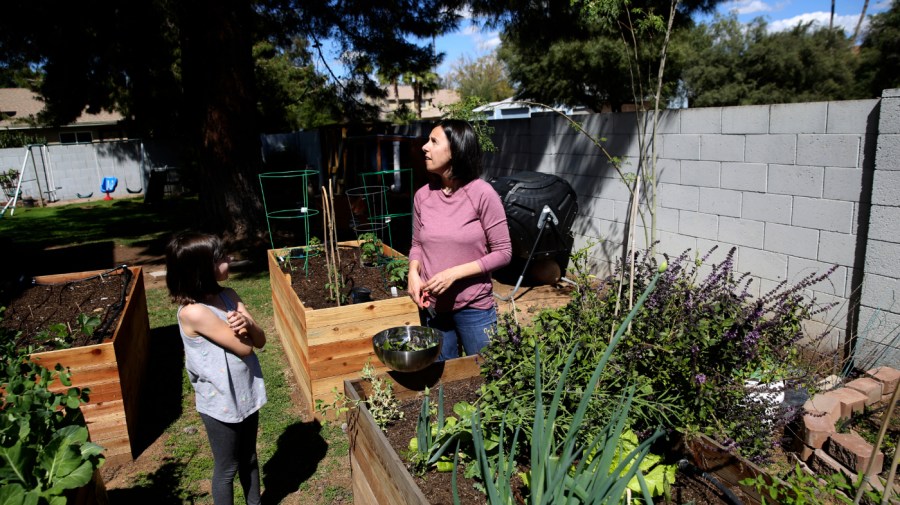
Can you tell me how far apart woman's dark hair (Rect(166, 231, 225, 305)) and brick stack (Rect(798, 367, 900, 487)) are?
2.64 m

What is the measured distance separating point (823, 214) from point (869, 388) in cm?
139

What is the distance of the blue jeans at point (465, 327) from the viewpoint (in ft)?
9.23

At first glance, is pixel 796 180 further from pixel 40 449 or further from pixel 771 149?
pixel 40 449

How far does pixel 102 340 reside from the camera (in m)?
3.52

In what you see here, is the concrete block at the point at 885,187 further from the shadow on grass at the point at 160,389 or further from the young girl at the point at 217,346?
the shadow on grass at the point at 160,389

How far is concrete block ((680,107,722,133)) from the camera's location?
516 centimetres

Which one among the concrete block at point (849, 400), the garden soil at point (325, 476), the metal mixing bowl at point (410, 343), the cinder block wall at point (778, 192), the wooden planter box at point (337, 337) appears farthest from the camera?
the cinder block wall at point (778, 192)

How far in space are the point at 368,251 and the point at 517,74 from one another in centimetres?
2561

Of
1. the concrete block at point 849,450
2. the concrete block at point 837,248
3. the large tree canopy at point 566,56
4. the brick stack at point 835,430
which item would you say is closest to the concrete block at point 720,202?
the concrete block at point 837,248

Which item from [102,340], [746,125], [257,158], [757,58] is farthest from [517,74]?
[102,340]

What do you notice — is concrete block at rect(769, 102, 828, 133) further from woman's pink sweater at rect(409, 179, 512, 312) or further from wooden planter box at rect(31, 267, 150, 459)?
wooden planter box at rect(31, 267, 150, 459)

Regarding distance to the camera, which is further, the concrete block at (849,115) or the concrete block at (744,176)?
the concrete block at (744,176)

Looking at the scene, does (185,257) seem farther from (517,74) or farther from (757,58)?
(757,58)

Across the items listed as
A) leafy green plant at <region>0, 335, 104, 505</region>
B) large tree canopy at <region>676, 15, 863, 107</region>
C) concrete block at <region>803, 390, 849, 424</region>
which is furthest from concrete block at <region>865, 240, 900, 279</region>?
large tree canopy at <region>676, 15, 863, 107</region>
